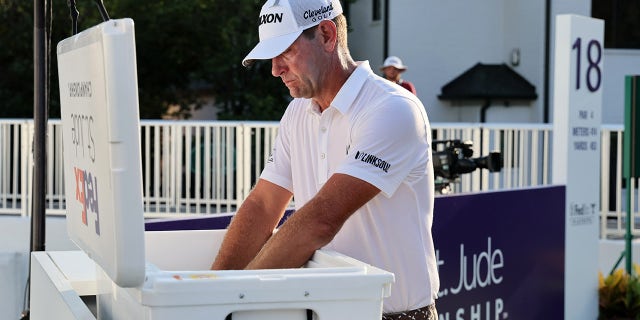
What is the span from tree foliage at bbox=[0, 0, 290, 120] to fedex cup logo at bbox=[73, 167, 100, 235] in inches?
572

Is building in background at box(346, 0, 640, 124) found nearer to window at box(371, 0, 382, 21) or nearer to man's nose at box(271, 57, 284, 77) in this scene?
window at box(371, 0, 382, 21)

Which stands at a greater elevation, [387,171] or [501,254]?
[387,171]

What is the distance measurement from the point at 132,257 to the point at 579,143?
23.1ft

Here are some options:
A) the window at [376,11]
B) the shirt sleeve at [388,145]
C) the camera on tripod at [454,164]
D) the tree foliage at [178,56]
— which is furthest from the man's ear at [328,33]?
the window at [376,11]

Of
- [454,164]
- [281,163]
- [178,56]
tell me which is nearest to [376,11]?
[178,56]

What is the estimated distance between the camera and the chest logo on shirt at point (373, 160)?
273cm

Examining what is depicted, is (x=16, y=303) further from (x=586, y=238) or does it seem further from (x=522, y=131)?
(x=522, y=131)

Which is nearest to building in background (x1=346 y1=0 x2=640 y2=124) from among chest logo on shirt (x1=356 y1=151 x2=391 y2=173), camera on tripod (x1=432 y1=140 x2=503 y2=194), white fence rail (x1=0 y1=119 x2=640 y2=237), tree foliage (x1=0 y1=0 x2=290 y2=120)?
tree foliage (x1=0 y1=0 x2=290 y2=120)

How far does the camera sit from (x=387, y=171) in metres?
2.74

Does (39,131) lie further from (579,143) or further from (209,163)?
(209,163)

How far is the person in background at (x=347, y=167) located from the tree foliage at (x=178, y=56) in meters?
14.3

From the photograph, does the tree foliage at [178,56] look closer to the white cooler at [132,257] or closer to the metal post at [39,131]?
the metal post at [39,131]

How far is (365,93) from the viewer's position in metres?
2.89

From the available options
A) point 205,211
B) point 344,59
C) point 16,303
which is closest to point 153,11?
point 205,211
